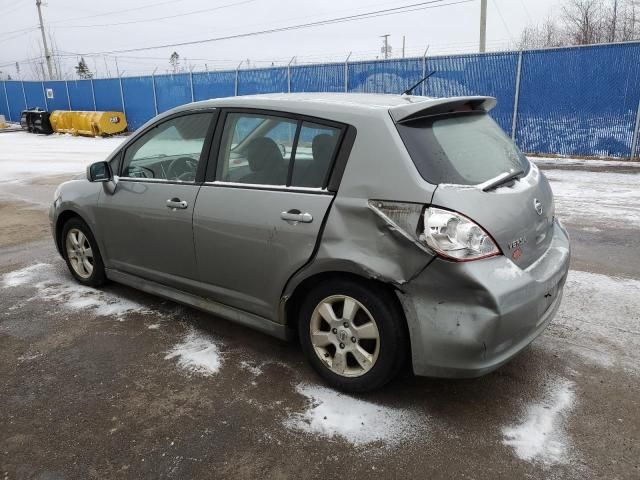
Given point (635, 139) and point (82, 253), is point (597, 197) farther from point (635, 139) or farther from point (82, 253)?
point (82, 253)

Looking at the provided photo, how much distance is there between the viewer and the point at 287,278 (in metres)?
3.07

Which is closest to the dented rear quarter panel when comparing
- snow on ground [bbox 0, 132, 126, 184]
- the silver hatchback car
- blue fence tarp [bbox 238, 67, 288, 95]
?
the silver hatchback car

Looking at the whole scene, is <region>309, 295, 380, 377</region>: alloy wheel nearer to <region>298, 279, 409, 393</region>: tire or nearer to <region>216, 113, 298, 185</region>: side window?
<region>298, 279, 409, 393</region>: tire

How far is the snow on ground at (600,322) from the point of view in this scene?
11.2ft

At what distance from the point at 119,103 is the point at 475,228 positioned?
89.3 feet

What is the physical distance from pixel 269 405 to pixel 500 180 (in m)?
1.81

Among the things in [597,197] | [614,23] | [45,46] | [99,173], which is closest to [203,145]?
[99,173]

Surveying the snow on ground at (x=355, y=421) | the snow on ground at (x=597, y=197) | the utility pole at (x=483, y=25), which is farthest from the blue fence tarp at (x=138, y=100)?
the snow on ground at (x=355, y=421)

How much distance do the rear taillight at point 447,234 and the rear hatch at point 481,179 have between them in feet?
0.13

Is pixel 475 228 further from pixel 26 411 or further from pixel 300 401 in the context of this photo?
pixel 26 411

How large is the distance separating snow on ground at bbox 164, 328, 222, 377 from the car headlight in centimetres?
168

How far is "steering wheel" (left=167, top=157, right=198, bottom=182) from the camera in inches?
144

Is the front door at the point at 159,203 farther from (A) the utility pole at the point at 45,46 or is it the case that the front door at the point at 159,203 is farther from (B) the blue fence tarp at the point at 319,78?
(A) the utility pole at the point at 45,46

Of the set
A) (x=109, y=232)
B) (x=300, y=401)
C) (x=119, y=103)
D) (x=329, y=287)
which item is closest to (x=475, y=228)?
(x=329, y=287)
